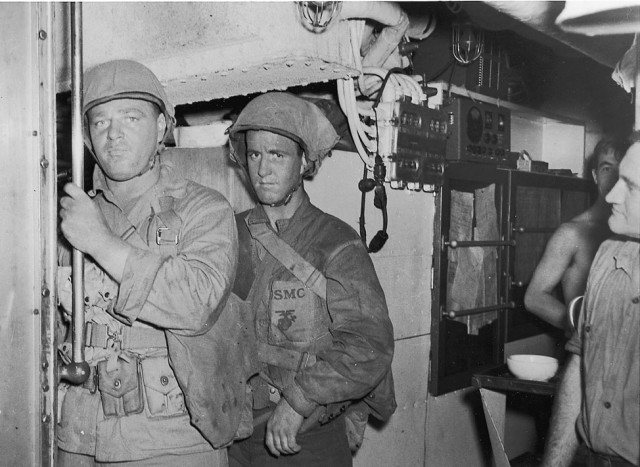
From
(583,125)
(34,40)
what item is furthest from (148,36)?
(583,125)

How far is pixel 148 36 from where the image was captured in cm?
285

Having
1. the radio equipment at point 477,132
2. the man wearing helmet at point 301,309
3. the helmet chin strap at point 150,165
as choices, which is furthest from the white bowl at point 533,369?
the helmet chin strap at point 150,165

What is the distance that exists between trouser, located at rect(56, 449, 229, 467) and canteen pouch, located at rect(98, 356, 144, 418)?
16cm

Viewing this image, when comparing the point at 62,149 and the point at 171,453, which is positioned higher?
the point at 62,149

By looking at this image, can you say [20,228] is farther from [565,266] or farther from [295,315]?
[565,266]

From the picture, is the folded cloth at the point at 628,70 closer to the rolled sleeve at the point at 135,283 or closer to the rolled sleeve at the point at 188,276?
the rolled sleeve at the point at 188,276

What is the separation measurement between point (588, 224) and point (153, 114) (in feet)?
11.5

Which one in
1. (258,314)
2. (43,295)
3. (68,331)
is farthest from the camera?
(258,314)

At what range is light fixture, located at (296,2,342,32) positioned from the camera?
2.50 metres

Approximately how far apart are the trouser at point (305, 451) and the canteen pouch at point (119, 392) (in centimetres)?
77

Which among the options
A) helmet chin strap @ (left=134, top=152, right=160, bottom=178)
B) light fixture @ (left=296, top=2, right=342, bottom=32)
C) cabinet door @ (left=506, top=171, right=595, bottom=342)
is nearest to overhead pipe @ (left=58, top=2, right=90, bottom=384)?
helmet chin strap @ (left=134, top=152, right=160, bottom=178)

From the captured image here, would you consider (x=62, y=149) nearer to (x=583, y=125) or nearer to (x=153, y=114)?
(x=153, y=114)

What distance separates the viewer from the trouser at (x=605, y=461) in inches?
79.0

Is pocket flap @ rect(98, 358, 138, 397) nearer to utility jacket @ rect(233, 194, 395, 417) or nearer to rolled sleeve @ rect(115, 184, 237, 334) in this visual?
rolled sleeve @ rect(115, 184, 237, 334)
